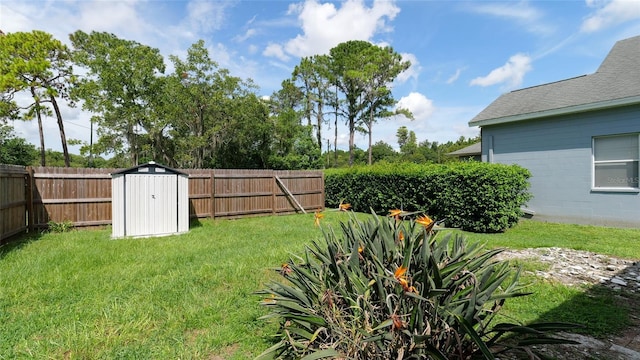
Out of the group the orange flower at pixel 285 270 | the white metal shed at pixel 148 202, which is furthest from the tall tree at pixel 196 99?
the orange flower at pixel 285 270

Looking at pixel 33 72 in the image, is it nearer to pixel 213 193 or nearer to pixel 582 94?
pixel 213 193

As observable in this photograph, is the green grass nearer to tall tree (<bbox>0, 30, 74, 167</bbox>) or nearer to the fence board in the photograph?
the fence board

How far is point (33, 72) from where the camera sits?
51.9 feet

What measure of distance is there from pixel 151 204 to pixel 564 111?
10434mm

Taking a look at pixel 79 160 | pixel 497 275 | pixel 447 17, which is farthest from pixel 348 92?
pixel 79 160

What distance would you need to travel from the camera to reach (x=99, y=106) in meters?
18.5

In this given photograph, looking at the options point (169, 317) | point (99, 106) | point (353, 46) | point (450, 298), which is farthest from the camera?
point (353, 46)

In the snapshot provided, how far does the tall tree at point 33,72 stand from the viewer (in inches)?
593

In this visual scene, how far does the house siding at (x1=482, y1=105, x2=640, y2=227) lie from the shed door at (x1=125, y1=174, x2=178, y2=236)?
9.47m

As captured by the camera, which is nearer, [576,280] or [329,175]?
[576,280]

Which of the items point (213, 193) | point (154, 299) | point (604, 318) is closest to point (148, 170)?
point (213, 193)

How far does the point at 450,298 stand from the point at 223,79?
21416 millimetres

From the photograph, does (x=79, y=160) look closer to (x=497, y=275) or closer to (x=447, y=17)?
(x=447, y=17)

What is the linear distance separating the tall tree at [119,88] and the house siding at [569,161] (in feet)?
65.3
